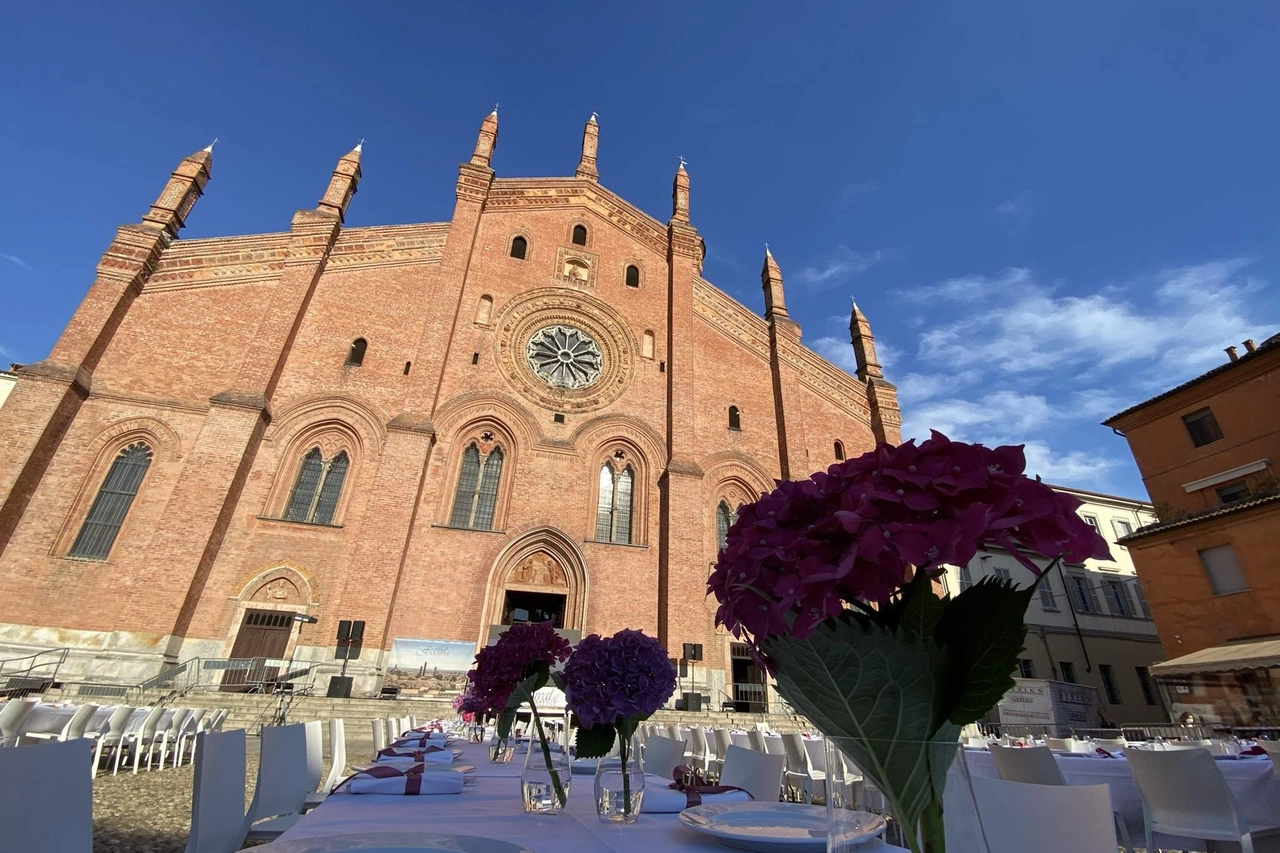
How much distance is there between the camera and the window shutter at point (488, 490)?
47.6 ft

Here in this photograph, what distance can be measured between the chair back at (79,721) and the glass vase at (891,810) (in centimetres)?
915

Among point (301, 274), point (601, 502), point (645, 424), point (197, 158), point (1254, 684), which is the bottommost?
point (1254, 684)

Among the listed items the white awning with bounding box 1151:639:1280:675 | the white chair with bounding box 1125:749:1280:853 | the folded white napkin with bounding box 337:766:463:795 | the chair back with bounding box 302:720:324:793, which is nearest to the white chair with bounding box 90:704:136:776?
the chair back with bounding box 302:720:324:793

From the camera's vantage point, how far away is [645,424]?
54.6 feet

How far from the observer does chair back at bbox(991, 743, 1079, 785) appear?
4078 mm

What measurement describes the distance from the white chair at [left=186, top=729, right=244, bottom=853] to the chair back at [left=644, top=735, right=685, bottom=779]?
2.43 metres

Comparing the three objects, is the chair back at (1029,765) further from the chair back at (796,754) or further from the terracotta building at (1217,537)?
the terracotta building at (1217,537)

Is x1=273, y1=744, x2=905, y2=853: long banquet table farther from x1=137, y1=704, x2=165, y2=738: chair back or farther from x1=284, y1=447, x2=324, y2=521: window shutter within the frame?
x1=284, y1=447, x2=324, y2=521: window shutter

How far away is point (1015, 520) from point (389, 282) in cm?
1793

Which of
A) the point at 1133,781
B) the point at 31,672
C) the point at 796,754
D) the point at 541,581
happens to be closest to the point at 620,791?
the point at 1133,781

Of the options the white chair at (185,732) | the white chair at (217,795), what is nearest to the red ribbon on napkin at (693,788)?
the white chair at (217,795)

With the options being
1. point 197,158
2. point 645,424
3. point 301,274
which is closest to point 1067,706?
point 645,424

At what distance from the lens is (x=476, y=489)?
14.8m

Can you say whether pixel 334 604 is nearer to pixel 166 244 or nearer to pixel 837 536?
pixel 166 244
